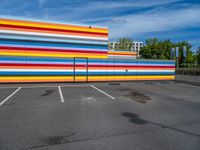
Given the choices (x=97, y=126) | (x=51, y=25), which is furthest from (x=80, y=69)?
(x=97, y=126)

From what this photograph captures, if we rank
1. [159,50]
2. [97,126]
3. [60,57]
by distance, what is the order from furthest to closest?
1. [159,50]
2. [60,57]
3. [97,126]

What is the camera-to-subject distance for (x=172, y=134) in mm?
4500

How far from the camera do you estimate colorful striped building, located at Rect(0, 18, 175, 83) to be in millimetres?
14867

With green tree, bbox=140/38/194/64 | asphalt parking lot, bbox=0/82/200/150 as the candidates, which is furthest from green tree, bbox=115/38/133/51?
asphalt parking lot, bbox=0/82/200/150

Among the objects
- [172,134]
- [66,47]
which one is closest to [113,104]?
[172,134]

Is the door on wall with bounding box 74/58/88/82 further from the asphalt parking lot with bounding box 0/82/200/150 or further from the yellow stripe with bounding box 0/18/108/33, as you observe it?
the asphalt parking lot with bounding box 0/82/200/150

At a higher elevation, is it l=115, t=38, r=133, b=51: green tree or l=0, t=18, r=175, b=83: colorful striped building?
l=115, t=38, r=133, b=51: green tree

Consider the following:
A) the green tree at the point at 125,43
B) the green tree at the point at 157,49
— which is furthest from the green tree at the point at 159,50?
the green tree at the point at 125,43

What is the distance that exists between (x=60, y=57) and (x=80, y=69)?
2259mm

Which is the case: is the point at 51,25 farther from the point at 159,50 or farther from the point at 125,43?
the point at 159,50

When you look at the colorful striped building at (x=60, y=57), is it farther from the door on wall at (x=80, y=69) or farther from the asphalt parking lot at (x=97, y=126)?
the asphalt parking lot at (x=97, y=126)

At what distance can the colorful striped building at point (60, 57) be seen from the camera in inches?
585

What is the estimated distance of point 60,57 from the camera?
649 inches

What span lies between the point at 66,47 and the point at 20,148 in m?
14.0
